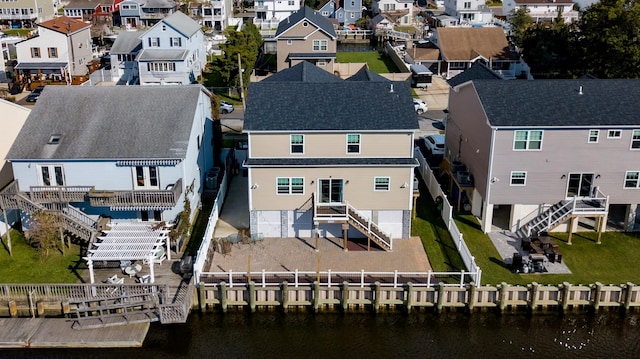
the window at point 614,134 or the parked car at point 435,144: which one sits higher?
the window at point 614,134

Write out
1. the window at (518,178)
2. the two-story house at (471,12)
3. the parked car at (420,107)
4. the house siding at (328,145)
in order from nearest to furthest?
the house siding at (328,145), the window at (518,178), the parked car at (420,107), the two-story house at (471,12)

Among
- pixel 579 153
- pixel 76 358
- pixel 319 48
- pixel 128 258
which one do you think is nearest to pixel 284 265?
pixel 128 258

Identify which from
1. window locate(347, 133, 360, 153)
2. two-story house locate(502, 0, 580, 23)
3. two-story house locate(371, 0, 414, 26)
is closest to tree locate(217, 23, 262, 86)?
window locate(347, 133, 360, 153)

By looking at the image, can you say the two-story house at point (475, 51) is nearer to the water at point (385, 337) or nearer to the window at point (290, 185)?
the window at point (290, 185)

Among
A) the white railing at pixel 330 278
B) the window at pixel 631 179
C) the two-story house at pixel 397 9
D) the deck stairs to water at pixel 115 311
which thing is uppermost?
the two-story house at pixel 397 9

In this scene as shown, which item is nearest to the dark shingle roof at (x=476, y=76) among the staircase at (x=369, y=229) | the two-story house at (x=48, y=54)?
the staircase at (x=369, y=229)

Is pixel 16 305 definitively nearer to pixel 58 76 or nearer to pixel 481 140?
pixel 481 140

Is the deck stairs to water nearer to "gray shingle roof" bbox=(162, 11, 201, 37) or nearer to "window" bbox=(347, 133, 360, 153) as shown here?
"window" bbox=(347, 133, 360, 153)
